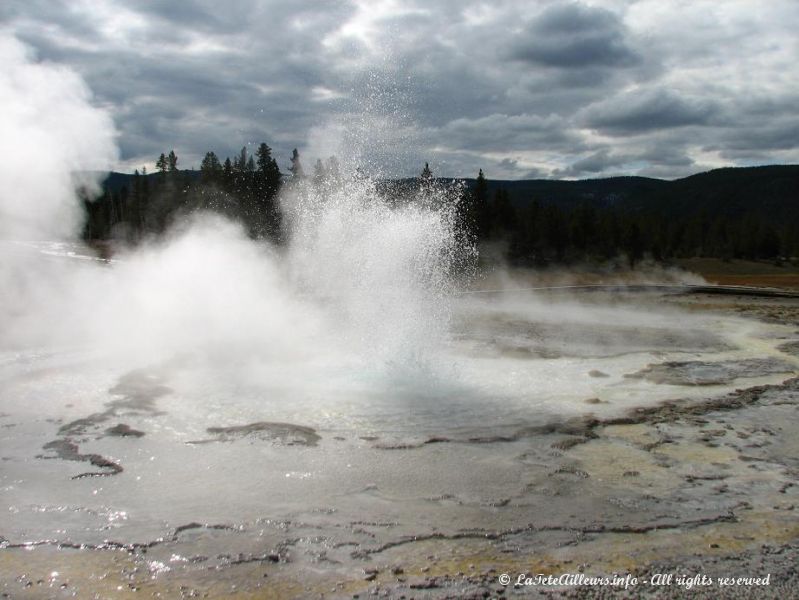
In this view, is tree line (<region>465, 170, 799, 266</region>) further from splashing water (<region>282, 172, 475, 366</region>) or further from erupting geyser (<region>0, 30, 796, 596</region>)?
splashing water (<region>282, 172, 475, 366</region>)

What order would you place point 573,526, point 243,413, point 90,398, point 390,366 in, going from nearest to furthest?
point 573,526 < point 243,413 < point 90,398 < point 390,366

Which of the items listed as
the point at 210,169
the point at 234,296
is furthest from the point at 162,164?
the point at 234,296

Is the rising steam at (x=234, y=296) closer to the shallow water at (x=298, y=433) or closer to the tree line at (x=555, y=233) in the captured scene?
the shallow water at (x=298, y=433)

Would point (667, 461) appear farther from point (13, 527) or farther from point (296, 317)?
point (296, 317)

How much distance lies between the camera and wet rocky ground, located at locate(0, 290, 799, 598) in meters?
3.95

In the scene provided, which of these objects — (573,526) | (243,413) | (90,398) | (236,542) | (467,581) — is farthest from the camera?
(90,398)

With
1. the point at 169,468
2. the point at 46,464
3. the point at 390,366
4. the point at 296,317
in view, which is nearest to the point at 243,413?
the point at 169,468

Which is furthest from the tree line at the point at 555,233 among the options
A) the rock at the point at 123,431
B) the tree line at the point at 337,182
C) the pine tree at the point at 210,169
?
the rock at the point at 123,431

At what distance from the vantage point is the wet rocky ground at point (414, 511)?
3.95 metres

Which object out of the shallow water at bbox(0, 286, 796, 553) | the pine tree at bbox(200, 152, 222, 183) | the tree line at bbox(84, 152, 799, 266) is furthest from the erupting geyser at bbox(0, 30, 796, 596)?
the pine tree at bbox(200, 152, 222, 183)

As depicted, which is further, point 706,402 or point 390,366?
point 390,366

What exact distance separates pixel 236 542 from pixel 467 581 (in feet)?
5.18

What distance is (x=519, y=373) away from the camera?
30.9ft

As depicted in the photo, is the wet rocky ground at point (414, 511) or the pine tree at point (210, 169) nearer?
the wet rocky ground at point (414, 511)
